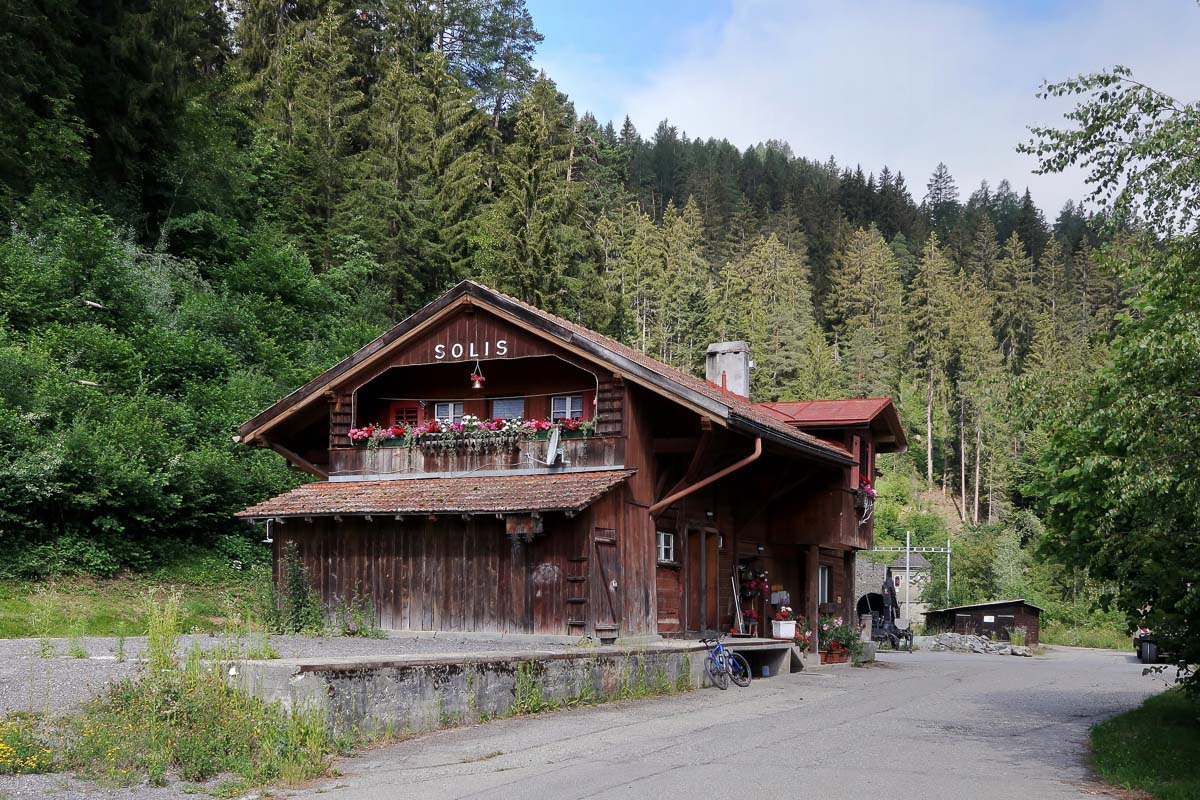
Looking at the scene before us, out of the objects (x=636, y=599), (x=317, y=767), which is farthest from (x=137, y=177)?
(x=317, y=767)

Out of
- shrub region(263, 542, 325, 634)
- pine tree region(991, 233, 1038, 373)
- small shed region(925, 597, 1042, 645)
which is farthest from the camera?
pine tree region(991, 233, 1038, 373)

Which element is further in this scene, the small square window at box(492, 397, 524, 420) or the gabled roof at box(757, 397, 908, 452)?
the gabled roof at box(757, 397, 908, 452)

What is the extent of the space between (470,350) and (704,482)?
5.31 m

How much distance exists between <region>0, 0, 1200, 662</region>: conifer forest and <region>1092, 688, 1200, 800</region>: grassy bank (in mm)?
1588

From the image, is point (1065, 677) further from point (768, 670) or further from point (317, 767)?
point (317, 767)

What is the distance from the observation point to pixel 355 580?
2206 cm

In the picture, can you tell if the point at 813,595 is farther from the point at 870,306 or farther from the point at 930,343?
the point at 870,306

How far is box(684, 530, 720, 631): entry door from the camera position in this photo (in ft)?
76.7

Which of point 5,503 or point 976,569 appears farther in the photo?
point 976,569

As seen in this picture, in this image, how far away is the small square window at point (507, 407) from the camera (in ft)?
76.2

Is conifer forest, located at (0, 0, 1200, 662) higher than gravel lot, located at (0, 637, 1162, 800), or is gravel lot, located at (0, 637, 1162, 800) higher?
conifer forest, located at (0, 0, 1200, 662)

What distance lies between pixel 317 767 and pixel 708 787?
356 cm

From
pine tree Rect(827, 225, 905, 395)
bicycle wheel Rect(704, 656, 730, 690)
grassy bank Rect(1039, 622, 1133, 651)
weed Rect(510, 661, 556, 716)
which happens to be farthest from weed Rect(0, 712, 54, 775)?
pine tree Rect(827, 225, 905, 395)

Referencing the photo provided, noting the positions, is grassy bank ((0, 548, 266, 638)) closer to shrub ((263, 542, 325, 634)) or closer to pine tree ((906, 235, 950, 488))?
shrub ((263, 542, 325, 634))
